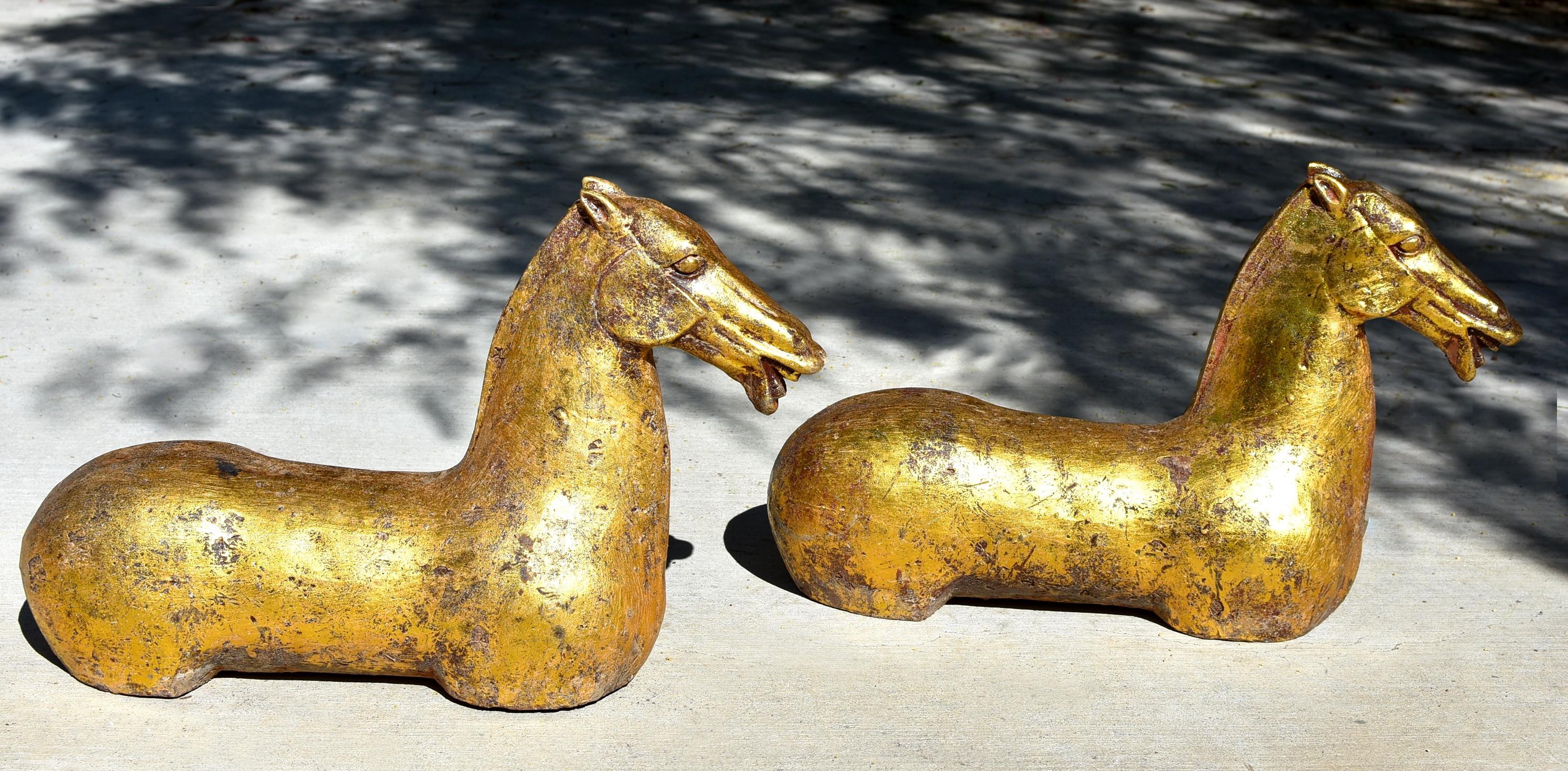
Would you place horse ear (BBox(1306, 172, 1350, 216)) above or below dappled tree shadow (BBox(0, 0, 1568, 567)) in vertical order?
above

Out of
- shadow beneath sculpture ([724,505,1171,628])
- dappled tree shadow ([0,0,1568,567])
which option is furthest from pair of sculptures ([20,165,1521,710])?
dappled tree shadow ([0,0,1568,567])

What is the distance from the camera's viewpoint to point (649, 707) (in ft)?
11.2

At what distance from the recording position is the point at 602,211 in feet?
10.3

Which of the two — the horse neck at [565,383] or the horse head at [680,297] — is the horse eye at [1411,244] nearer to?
the horse head at [680,297]

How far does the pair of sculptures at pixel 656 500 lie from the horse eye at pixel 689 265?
2 cm

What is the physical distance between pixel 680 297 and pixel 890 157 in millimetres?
4610

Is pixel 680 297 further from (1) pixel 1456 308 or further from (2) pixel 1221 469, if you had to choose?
(1) pixel 1456 308

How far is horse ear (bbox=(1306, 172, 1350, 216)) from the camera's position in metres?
3.50

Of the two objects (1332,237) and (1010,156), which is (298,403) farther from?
(1010,156)

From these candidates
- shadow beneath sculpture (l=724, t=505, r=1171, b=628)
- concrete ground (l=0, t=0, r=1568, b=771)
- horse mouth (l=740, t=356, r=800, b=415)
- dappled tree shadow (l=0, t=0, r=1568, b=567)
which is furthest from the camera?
dappled tree shadow (l=0, t=0, r=1568, b=567)

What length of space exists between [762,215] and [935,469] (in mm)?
3381

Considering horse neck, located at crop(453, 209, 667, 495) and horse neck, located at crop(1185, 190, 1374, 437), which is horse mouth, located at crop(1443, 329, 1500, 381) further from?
horse neck, located at crop(453, 209, 667, 495)

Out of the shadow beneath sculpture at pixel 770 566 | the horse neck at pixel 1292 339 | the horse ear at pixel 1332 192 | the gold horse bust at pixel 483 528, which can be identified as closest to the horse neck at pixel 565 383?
the gold horse bust at pixel 483 528

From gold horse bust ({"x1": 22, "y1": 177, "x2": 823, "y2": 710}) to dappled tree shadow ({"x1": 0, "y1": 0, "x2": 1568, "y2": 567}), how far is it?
1694 mm
